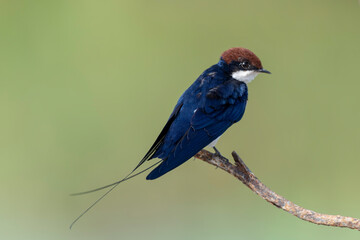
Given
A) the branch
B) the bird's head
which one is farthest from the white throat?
the branch

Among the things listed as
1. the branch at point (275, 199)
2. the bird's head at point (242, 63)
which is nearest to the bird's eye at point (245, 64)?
the bird's head at point (242, 63)

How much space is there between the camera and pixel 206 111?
4.12ft

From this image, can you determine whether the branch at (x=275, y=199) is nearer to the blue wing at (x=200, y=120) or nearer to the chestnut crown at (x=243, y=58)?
the blue wing at (x=200, y=120)

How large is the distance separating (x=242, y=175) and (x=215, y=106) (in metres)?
0.26

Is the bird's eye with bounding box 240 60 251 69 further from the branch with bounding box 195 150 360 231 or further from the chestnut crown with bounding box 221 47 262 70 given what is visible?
the branch with bounding box 195 150 360 231

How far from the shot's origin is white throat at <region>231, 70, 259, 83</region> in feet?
4.38

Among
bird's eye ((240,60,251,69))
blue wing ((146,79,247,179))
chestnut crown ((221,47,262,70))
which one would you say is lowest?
blue wing ((146,79,247,179))

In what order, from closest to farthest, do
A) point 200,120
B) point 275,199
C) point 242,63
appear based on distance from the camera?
1. point 275,199
2. point 200,120
3. point 242,63

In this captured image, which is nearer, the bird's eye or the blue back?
the blue back

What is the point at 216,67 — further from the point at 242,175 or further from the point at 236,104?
the point at 242,175

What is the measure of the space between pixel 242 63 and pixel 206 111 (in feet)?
0.70

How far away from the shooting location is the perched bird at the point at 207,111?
3.89 ft

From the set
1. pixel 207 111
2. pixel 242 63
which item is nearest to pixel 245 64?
pixel 242 63

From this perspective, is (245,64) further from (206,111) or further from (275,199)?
(275,199)
